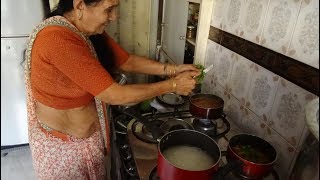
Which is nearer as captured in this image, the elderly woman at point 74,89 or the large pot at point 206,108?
the elderly woman at point 74,89

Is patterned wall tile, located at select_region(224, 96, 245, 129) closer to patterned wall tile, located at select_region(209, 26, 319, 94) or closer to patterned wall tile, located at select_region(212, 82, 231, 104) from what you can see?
patterned wall tile, located at select_region(212, 82, 231, 104)

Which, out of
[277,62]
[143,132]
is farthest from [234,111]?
[143,132]

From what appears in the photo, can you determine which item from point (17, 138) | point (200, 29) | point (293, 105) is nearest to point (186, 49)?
point (200, 29)

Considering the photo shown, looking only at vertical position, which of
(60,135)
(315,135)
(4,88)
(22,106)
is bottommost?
(22,106)

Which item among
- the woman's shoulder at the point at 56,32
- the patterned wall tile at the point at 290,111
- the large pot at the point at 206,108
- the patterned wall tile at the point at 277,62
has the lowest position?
the large pot at the point at 206,108

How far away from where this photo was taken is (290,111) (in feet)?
2.94

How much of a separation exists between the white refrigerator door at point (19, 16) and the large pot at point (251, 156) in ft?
5.18

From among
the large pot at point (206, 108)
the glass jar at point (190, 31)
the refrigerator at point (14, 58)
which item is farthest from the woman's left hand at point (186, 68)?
the refrigerator at point (14, 58)

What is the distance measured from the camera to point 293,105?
0.88 meters

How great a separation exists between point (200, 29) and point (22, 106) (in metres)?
1.51

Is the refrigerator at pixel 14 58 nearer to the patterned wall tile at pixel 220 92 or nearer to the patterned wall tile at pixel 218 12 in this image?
the patterned wall tile at pixel 218 12

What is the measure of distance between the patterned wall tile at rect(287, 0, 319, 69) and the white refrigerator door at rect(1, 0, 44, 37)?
63.3 inches

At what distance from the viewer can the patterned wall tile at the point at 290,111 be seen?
2.79 ft

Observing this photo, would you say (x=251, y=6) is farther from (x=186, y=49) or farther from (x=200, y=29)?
(x=186, y=49)
